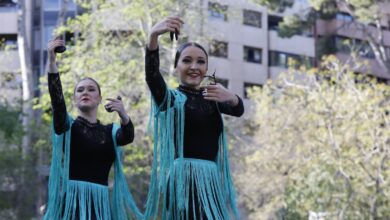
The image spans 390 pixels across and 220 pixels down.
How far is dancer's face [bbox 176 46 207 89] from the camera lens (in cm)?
511

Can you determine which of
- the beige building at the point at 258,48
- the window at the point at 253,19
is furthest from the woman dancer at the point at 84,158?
the window at the point at 253,19

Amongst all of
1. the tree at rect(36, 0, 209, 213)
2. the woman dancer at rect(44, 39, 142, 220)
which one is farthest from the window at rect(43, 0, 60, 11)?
the woman dancer at rect(44, 39, 142, 220)

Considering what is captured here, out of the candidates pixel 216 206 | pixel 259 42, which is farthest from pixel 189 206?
pixel 259 42

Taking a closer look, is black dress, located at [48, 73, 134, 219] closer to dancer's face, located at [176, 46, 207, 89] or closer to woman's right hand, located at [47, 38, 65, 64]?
woman's right hand, located at [47, 38, 65, 64]

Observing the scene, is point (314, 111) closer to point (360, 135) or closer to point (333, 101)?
point (333, 101)

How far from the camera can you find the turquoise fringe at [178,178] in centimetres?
497

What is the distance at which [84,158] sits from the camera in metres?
5.92

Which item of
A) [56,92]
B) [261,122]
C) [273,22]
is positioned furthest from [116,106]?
[273,22]

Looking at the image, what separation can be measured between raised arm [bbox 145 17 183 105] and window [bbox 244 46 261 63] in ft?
100

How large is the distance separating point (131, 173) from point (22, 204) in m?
2.58

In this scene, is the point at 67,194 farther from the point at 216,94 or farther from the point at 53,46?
the point at 216,94

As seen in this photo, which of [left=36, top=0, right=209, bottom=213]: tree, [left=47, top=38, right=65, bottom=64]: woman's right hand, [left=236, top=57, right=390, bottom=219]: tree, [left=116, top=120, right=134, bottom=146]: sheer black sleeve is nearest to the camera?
[left=47, top=38, right=65, bottom=64]: woman's right hand

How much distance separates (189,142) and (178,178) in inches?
9.3

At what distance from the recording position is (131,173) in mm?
19609
